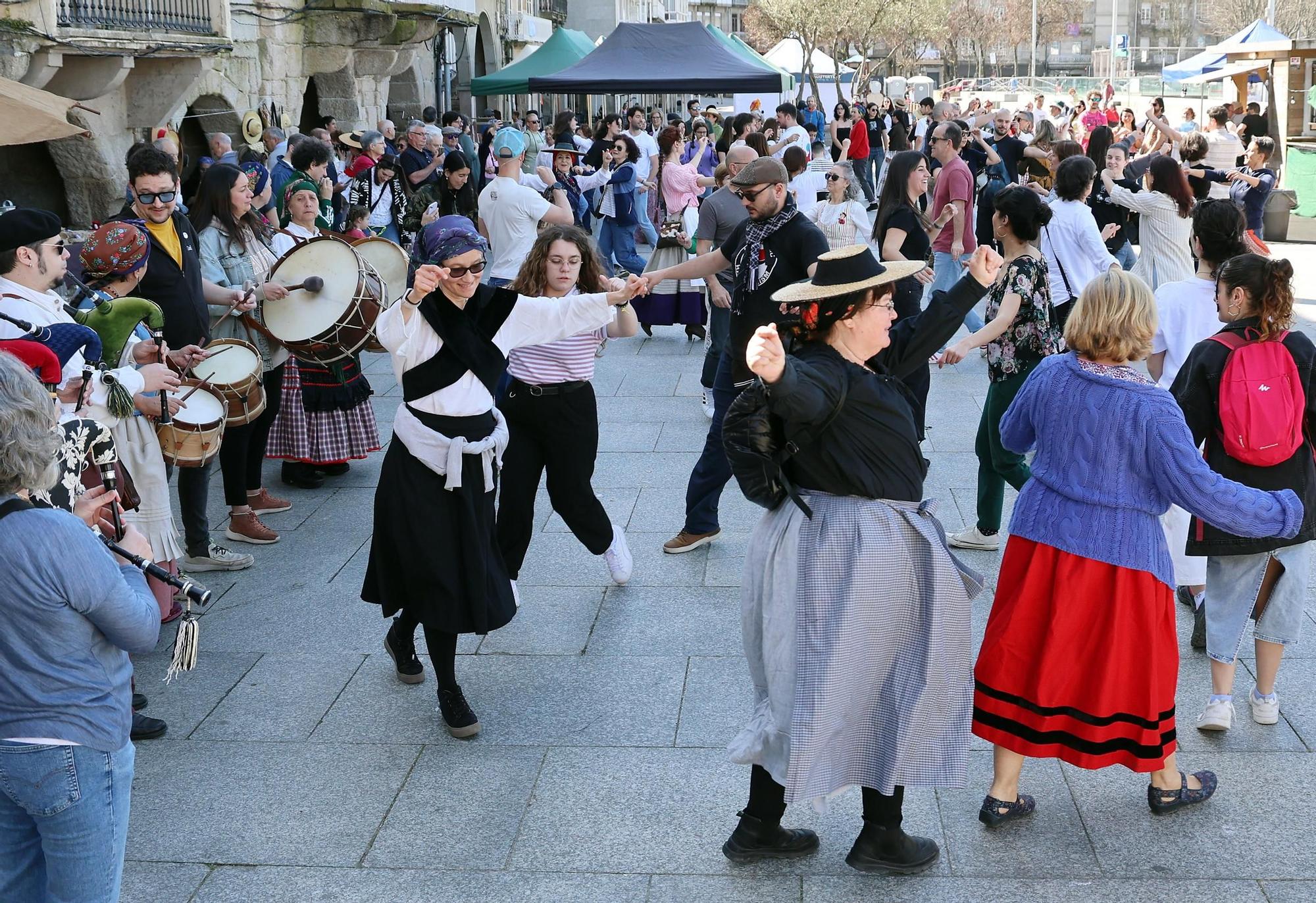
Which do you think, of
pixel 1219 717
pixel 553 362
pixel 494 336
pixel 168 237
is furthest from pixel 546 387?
pixel 1219 717

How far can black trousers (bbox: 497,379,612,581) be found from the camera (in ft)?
18.1

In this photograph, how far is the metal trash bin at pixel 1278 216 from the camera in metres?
16.6

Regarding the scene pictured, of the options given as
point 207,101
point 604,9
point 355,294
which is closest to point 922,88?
point 604,9

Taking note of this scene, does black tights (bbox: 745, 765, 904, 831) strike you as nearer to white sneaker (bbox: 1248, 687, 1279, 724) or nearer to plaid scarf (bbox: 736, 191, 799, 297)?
white sneaker (bbox: 1248, 687, 1279, 724)

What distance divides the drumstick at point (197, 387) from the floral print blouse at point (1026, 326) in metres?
3.46

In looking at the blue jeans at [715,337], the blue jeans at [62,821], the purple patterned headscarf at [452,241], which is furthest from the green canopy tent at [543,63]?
the blue jeans at [62,821]

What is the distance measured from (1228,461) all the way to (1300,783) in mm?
1028

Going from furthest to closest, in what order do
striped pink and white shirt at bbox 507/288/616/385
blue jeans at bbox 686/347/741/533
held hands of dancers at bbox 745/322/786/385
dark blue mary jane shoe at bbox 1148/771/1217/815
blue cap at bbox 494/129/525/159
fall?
1. blue cap at bbox 494/129/525/159
2. blue jeans at bbox 686/347/741/533
3. striped pink and white shirt at bbox 507/288/616/385
4. dark blue mary jane shoe at bbox 1148/771/1217/815
5. held hands of dancers at bbox 745/322/786/385

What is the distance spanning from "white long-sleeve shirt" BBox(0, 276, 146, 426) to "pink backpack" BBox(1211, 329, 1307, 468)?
3.66m

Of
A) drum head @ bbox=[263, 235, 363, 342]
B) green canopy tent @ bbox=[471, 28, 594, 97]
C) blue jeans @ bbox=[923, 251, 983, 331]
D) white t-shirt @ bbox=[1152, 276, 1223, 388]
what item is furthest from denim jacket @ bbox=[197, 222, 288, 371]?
green canopy tent @ bbox=[471, 28, 594, 97]

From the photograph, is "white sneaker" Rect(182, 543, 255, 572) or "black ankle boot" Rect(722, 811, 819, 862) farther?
"white sneaker" Rect(182, 543, 255, 572)

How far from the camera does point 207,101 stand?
16859 mm

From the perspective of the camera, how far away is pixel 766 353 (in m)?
3.14

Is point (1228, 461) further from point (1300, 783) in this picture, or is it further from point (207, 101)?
point (207, 101)
